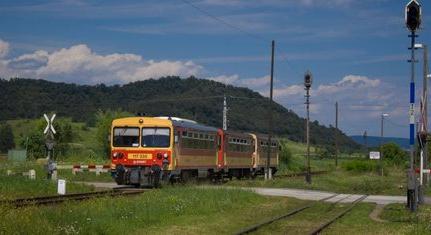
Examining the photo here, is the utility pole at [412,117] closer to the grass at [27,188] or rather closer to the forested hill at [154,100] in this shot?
the grass at [27,188]

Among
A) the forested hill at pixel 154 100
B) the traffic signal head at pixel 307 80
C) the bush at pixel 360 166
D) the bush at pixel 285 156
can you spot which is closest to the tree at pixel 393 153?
the forested hill at pixel 154 100

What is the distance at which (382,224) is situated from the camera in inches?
741

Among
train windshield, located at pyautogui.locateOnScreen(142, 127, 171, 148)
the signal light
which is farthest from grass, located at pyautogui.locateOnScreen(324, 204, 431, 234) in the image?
the signal light

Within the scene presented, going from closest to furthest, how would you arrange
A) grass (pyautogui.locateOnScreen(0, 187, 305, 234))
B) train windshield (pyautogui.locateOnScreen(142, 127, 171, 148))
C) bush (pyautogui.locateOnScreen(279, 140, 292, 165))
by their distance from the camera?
1. grass (pyautogui.locateOnScreen(0, 187, 305, 234))
2. train windshield (pyautogui.locateOnScreen(142, 127, 171, 148))
3. bush (pyautogui.locateOnScreen(279, 140, 292, 165))

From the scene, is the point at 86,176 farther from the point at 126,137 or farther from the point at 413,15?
the point at 413,15

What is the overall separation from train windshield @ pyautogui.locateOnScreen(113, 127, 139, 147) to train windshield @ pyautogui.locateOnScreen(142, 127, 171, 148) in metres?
0.44

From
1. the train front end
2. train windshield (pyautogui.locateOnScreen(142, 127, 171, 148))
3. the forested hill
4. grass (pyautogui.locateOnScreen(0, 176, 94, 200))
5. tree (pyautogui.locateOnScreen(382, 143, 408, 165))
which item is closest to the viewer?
grass (pyautogui.locateOnScreen(0, 176, 94, 200))

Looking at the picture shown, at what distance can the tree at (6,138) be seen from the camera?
103144mm

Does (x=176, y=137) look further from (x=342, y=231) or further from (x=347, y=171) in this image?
(x=347, y=171)

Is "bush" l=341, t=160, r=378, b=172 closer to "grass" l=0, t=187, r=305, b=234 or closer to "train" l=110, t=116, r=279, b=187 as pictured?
"train" l=110, t=116, r=279, b=187

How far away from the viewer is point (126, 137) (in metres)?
31.5

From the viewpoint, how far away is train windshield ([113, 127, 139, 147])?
31266mm

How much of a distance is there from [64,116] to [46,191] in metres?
96.4

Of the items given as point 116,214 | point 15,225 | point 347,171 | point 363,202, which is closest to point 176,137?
point 363,202
